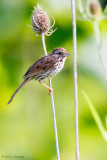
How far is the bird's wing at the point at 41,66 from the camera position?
598cm

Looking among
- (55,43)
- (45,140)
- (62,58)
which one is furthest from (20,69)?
(62,58)

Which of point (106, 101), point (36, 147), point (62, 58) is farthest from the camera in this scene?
point (106, 101)

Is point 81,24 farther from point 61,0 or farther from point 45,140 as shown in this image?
point 45,140

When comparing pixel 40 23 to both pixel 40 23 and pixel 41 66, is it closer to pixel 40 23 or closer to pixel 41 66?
pixel 40 23

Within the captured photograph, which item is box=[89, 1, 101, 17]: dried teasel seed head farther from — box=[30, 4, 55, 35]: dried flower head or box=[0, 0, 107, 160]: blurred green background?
box=[0, 0, 107, 160]: blurred green background

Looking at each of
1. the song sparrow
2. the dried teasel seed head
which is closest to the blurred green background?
the dried teasel seed head

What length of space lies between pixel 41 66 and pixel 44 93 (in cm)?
226

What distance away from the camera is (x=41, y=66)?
20.0 feet

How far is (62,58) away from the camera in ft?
20.6

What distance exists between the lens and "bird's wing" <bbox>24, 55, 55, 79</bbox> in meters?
5.98

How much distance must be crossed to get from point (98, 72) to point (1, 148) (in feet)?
7.89

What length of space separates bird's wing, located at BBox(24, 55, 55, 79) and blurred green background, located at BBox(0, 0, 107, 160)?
6.42ft

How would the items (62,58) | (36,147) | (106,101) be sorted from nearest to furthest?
(62,58) → (36,147) → (106,101)

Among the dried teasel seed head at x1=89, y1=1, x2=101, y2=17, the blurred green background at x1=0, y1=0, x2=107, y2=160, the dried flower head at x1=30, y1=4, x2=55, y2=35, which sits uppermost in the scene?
the dried teasel seed head at x1=89, y1=1, x2=101, y2=17
